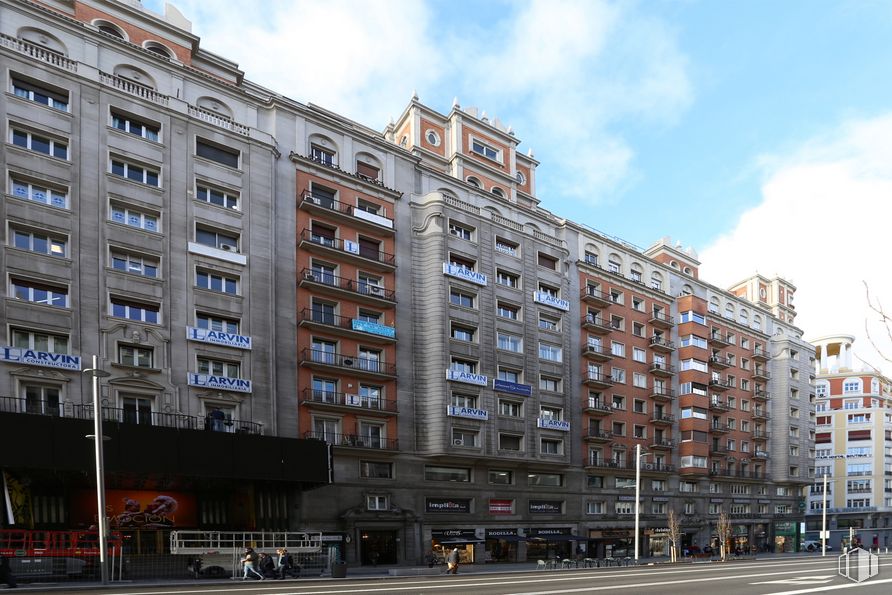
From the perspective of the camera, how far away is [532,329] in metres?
53.2

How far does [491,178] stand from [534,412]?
768 inches

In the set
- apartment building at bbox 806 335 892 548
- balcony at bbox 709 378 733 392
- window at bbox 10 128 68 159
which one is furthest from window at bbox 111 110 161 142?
apartment building at bbox 806 335 892 548

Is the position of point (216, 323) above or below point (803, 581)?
above

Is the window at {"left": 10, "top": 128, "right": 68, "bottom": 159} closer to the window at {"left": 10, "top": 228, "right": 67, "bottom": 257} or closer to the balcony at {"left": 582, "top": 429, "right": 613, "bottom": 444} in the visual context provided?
the window at {"left": 10, "top": 228, "right": 67, "bottom": 257}

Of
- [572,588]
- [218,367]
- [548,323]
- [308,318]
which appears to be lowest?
[572,588]

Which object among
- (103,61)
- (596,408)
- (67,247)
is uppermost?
(103,61)

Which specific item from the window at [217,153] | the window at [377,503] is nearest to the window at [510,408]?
the window at [377,503]

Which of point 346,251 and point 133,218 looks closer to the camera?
point 133,218

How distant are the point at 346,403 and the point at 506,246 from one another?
18985 mm

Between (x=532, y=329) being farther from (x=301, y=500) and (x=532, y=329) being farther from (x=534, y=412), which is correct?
(x=301, y=500)

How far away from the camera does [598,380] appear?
190 feet

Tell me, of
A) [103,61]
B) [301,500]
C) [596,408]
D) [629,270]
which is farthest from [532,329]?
[103,61]

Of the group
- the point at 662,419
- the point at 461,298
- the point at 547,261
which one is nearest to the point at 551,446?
the point at 461,298

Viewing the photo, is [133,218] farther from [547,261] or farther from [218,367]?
[547,261]
